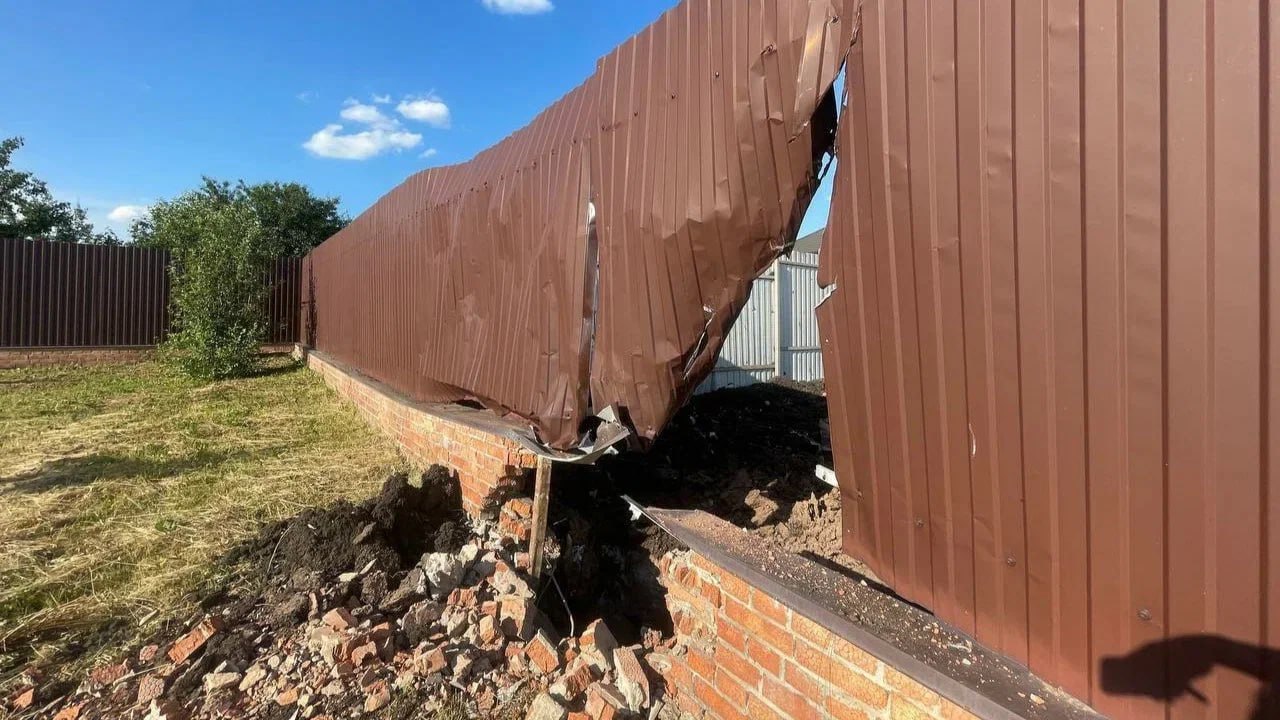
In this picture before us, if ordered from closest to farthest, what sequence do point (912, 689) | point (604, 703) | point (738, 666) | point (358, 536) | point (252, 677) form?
point (912, 689)
point (738, 666)
point (604, 703)
point (252, 677)
point (358, 536)

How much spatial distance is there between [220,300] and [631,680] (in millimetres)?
10645

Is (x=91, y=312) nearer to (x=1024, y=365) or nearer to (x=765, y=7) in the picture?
(x=765, y=7)

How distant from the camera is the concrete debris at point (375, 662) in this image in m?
2.51

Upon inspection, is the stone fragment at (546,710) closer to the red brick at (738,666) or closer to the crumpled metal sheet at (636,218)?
the red brick at (738,666)

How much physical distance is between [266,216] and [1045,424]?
99.2 ft

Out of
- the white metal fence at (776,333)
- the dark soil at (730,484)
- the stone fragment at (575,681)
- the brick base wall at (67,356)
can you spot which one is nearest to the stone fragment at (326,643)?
the stone fragment at (575,681)

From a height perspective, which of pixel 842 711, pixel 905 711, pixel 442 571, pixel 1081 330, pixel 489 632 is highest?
pixel 1081 330

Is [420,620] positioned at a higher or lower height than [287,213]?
lower

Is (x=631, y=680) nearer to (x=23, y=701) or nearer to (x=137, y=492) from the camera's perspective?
(x=23, y=701)

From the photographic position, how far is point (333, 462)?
17.1 ft

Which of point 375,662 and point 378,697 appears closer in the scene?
point 378,697

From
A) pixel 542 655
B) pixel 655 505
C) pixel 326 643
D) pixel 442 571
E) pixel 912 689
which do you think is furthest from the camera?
pixel 655 505

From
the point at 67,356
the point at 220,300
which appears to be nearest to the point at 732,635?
the point at 220,300

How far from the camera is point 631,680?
2674 millimetres
